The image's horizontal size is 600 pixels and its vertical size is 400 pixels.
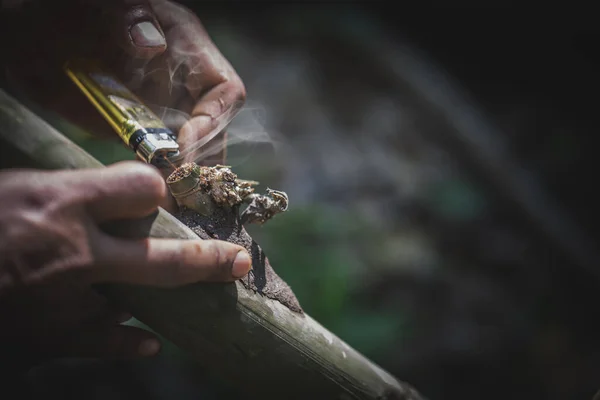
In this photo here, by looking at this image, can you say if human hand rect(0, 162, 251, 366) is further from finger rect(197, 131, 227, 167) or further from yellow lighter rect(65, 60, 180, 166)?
finger rect(197, 131, 227, 167)

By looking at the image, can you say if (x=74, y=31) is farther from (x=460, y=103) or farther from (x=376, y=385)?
(x=460, y=103)

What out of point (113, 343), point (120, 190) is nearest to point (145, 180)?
point (120, 190)

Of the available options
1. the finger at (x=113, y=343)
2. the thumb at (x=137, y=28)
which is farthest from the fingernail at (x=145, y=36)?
the finger at (x=113, y=343)

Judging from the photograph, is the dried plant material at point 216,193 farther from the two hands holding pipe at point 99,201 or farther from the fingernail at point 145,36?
the fingernail at point 145,36

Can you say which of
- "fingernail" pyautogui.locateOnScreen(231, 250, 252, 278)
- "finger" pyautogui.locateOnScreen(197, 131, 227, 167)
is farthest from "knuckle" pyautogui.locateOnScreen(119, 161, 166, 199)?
"finger" pyautogui.locateOnScreen(197, 131, 227, 167)

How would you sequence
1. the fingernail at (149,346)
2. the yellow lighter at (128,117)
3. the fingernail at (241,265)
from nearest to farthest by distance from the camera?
the fingernail at (241,265) < the yellow lighter at (128,117) < the fingernail at (149,346)

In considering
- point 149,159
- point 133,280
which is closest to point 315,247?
point 149,159

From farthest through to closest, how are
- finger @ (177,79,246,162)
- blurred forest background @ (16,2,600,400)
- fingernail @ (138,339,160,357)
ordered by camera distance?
blurred forest background @ (16,2,600,400), finger @ (177,79,246,162), fingernail @ (138,339,160,357)
